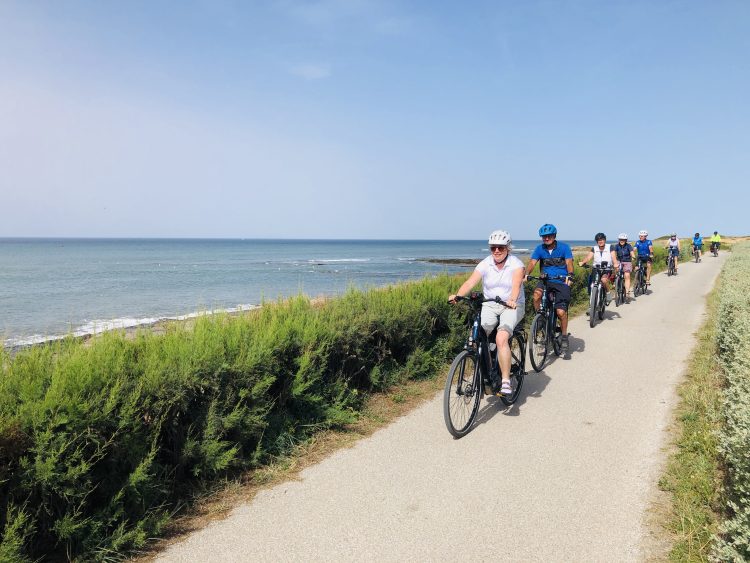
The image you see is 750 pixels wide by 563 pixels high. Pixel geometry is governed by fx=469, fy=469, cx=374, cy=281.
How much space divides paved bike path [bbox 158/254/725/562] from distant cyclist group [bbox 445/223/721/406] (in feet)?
1.83

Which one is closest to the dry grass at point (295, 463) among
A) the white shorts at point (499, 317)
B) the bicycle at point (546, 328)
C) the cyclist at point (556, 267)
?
the white shorts at point (499, 317)

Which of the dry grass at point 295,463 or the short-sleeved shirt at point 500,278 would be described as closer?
the dry grass at point 295,463

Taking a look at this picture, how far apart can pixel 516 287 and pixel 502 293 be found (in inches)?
9.9

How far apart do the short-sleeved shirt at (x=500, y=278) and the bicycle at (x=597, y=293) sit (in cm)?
617

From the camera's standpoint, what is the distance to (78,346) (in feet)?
12.4

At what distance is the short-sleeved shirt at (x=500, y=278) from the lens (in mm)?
5719

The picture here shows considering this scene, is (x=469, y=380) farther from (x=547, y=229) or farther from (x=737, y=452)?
(x=547, y=229)

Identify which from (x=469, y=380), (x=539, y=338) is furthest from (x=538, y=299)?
(x=469, y=380)

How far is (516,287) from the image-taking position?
5.54 m

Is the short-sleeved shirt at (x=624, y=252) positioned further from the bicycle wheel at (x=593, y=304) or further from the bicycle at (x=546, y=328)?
the bicycle at (x=546, y=328)

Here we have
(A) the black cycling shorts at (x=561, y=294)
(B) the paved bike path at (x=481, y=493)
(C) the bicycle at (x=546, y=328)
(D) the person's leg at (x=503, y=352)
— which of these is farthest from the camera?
(A) the black cycling shorts at (x=561, y=294)

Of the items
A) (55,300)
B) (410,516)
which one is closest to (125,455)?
(410,516)

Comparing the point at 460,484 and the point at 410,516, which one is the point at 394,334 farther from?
the point at 410,516

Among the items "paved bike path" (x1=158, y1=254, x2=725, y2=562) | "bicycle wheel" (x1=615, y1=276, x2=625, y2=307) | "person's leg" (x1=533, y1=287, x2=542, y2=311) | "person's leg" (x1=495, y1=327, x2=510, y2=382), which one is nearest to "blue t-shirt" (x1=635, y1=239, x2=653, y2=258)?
"bicycle wheel" (x1=615, y1=276, x2=625, y2=307)
